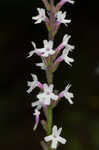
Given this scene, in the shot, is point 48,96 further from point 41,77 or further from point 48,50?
point 41,77

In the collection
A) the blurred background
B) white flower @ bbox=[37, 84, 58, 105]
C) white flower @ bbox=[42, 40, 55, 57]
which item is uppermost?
the blurred background

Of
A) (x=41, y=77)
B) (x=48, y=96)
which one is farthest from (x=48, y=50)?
(x=41, y=77)

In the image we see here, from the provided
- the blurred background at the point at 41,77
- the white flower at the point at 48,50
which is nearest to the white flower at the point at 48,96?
the white flower at the point at 48,50

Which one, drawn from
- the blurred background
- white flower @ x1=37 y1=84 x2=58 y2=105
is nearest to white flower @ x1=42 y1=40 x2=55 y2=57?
white flower @ x1=37 y1=84 x2=58 y2=105

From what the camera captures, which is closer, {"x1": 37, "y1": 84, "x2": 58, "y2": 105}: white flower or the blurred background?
{"x1": 37, "y1": 84, "x2": 58, "y2": 105}: white flower

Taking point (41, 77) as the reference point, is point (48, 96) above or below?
below

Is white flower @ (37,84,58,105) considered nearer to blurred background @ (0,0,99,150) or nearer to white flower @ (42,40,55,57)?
white flower @ (42,40,55,57)

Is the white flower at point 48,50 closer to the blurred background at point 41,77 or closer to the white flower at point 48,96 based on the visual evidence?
the white flower at point 48,96

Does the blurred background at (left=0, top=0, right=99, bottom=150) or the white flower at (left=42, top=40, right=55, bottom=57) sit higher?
the blurred background at (left=0, top=0, right=99, bottom=150)

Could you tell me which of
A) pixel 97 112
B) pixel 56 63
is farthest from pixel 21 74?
pixel 56 63
